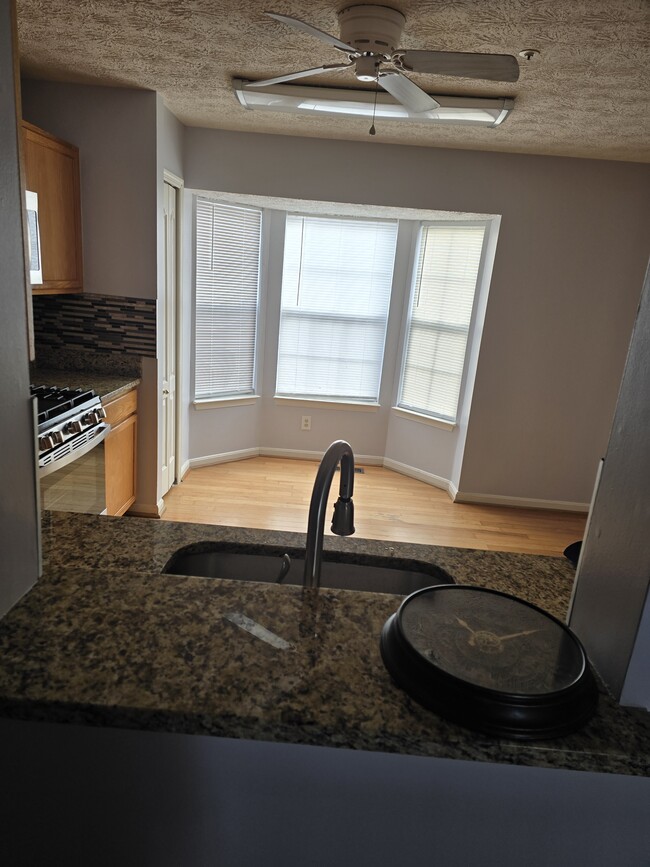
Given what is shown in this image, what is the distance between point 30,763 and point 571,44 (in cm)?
272

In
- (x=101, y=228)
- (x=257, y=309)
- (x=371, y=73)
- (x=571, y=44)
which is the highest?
(x=571, y=44)

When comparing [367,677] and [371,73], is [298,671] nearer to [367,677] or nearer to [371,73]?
[367,677]

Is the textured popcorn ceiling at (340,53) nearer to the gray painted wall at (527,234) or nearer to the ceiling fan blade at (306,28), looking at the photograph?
the ceiling fan blade at (306,28)

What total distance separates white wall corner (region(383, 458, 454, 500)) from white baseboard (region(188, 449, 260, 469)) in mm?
1271

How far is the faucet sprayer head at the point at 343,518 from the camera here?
3.48ft

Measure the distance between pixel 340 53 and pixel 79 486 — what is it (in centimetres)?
240

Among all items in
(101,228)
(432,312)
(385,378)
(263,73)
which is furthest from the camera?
(385,378)

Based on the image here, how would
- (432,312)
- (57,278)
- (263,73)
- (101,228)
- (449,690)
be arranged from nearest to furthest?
(449,690)
(263,73)
(57,278)
(101,228)
(432,312)

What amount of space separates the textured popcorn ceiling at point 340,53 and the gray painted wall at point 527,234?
524 millimetres

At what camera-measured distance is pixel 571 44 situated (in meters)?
2.14

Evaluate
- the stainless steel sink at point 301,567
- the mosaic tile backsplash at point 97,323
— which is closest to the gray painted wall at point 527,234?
the mosaic tile backsplash at point 97,323

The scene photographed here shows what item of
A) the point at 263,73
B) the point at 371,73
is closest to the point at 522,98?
the point at 371,73

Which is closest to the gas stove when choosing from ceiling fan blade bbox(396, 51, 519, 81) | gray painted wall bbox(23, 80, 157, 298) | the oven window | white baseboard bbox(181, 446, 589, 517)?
the oven window

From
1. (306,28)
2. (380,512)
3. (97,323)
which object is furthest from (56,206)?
(380,512)
